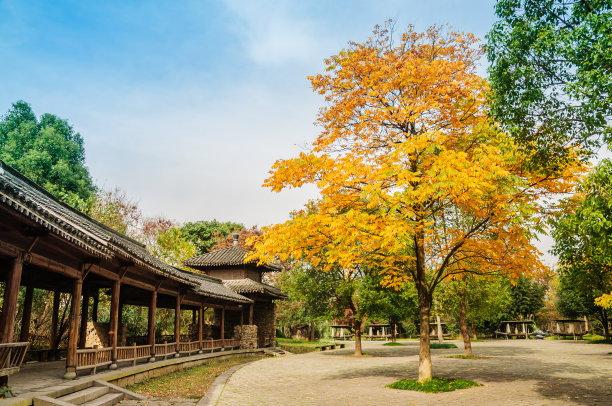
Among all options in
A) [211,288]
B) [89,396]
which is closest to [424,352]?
[89,396]

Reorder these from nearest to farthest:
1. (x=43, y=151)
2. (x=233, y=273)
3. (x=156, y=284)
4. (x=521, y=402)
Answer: (x=521, y=402) → (x=156, y=284) → (x=233, y=273) → (x=43, y=151)

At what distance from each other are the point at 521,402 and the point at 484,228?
4527 millimetres

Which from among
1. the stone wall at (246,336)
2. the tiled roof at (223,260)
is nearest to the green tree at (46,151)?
the tiled roof at (223,260)

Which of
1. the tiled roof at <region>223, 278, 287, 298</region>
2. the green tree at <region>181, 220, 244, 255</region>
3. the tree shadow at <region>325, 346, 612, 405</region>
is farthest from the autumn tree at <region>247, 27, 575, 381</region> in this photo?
the green tree at <region>181, 220, 244, 255</region>

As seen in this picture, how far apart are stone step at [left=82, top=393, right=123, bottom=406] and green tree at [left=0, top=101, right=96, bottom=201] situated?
89.2 ft

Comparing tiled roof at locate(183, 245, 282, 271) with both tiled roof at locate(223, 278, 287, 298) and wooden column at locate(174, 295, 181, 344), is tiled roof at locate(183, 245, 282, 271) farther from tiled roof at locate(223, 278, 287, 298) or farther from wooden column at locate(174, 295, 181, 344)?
wooden column at locate(174, 295, 181, 344)

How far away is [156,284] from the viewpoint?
1652cm

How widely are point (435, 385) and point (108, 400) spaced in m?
8.37

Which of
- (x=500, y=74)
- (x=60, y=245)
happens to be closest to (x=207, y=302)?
(x=60, y=245)

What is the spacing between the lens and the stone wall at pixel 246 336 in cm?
2756

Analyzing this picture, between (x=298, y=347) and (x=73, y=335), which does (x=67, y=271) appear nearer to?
(x=73, y=335)

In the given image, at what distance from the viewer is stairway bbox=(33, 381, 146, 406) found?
734cm

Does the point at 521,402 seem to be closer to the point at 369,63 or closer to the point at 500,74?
the point at 500,74

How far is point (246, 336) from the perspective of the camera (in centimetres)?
2781
